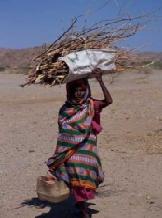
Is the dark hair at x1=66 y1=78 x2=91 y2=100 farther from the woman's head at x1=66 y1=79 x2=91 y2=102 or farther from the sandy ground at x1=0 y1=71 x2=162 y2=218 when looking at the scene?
the sandy ground at x1=0 y1=71 x2=162 y2=218

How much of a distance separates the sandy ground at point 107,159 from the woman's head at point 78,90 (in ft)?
4.55

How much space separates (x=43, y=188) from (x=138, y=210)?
126 cm

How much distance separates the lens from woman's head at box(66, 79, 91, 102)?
7367 millimetres

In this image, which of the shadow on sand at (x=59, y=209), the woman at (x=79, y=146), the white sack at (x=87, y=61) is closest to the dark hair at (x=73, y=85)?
the woman at (x=79, y=146)

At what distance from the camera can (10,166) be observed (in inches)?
420

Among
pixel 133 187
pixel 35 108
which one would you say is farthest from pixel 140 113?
pixel 133 187

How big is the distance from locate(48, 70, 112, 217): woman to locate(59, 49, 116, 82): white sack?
0.11m

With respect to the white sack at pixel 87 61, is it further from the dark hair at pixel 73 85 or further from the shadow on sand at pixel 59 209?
the shadow on sand at pixel 59 209

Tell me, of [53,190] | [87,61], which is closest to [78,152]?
[53,190]

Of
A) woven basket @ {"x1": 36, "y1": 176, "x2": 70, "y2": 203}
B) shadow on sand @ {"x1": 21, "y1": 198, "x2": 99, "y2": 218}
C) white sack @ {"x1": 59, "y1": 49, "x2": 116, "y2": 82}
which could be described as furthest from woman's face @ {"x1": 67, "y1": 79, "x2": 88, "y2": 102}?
shadow on sand @ {"x1": 21, "y1": 198, "x2": 99, "y2": 218}

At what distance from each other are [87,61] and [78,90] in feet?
1.11

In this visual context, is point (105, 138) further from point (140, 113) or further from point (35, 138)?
point (140, 113)

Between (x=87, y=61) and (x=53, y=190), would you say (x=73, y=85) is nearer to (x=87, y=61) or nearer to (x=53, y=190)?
(x=87, y=61)

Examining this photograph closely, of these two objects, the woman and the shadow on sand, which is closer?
the woman
